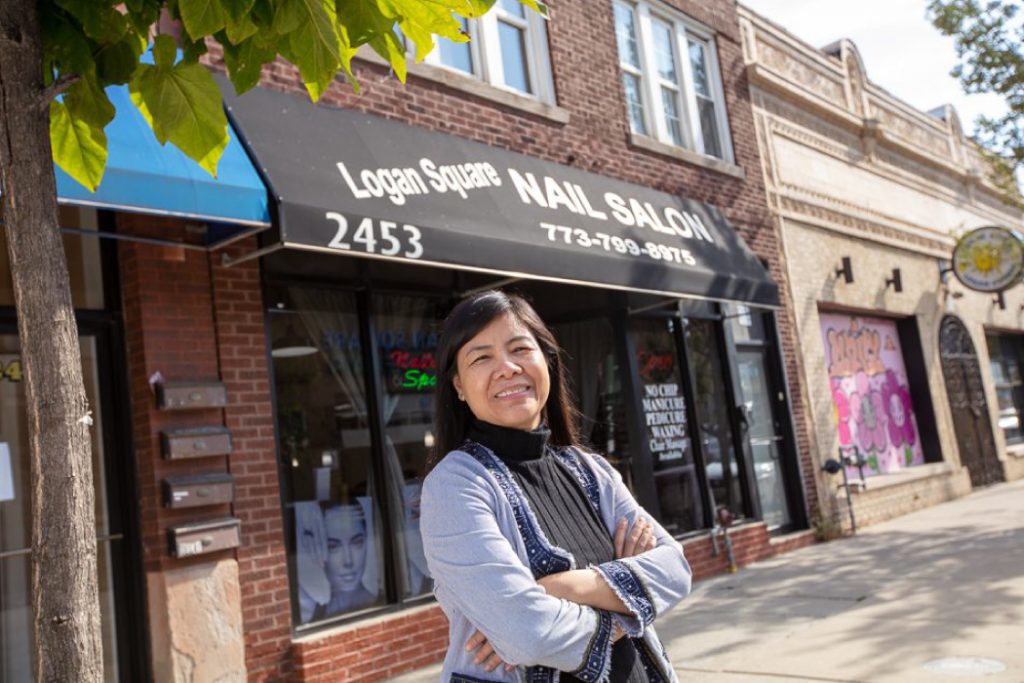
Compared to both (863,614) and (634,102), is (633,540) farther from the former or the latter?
(634,102)

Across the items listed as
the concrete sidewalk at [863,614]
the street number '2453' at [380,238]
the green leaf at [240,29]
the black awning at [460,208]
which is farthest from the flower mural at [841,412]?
the green leaf at [240,29]

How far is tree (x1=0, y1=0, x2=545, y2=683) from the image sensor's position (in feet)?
7.52

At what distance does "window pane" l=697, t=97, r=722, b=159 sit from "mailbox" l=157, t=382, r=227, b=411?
7.29 metres

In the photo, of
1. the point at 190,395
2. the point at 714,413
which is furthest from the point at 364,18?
the point at 714,413

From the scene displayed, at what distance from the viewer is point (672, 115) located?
35.2 feet

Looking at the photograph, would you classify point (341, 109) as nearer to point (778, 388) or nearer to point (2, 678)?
point (2, 678)

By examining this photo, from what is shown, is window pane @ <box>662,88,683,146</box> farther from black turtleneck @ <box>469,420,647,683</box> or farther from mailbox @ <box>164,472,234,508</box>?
black turtleneck @ <box>469,420,647,683</box>

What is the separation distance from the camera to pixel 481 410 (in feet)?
7.68

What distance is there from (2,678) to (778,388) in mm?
8647

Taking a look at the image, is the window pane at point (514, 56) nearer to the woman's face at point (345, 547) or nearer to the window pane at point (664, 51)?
the window pane at point (664, 51)

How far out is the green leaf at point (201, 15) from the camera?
2406 millimetres

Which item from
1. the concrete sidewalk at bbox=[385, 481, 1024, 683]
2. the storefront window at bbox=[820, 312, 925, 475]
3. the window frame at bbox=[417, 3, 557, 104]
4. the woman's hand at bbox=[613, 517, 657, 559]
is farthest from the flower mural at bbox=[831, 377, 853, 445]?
the woman's hand at bbox=[613, 517, 657, 559]

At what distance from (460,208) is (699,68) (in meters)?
5.80

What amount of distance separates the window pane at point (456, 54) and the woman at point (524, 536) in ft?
19.9
